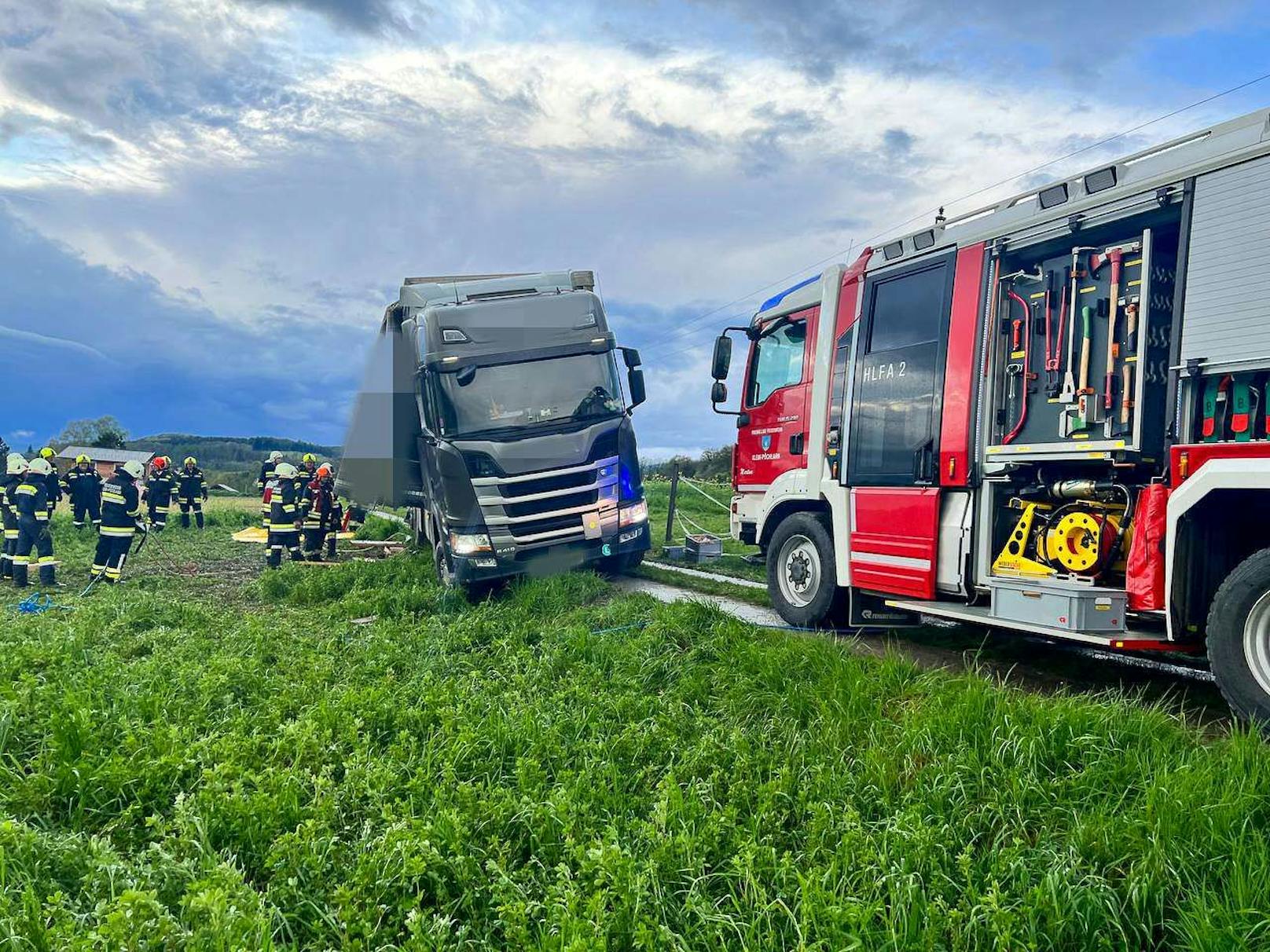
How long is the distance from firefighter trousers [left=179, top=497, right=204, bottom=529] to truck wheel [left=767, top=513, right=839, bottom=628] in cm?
2023

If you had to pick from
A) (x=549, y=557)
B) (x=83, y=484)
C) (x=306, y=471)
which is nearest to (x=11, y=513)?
(x=83, y=484)

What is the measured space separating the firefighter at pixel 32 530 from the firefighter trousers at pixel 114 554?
94 centimetres

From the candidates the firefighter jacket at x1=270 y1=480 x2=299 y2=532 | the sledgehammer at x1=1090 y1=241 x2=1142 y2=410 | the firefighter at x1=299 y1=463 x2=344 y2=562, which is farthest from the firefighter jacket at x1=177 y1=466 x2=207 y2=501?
the sledgehammer at x1=1090 y1=241 x2=1142 y2=410

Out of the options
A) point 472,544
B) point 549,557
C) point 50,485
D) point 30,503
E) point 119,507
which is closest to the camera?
point 472,544

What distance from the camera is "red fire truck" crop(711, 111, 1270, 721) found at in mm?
4508

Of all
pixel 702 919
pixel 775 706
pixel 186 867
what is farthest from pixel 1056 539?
pixel 186 867

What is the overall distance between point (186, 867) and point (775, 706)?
315 cm

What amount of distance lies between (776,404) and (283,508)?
962cm

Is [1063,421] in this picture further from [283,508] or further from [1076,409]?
[283,508]

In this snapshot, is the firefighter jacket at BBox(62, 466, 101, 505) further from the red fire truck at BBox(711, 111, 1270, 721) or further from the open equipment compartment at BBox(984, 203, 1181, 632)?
the open equipment compartment at BBox(984, 203, 1181, 632)

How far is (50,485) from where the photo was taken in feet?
43.9

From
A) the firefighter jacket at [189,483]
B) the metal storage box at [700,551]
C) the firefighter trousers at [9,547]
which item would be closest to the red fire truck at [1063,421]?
the metal storage box at [700,551]

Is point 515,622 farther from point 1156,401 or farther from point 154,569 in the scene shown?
point 154,569

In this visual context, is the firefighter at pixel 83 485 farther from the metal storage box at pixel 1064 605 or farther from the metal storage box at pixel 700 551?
the metal storage box at pixel 1064 605
